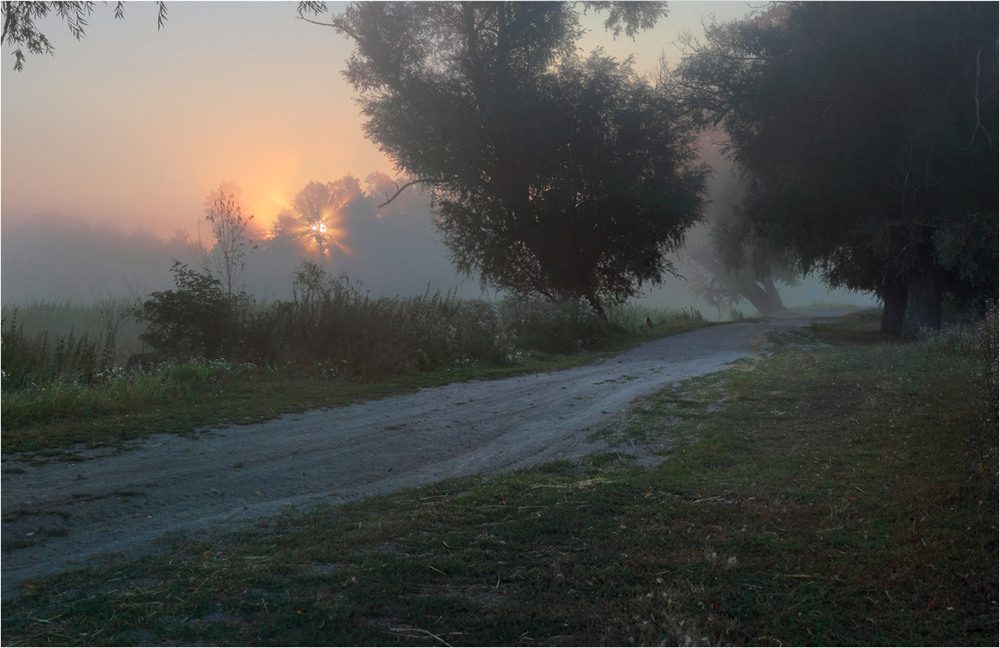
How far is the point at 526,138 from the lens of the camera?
21.3 meters

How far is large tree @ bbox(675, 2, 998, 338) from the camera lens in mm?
16625

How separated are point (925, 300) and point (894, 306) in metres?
2.47

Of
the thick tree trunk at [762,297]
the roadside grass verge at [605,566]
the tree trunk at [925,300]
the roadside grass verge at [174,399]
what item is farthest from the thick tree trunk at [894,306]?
the thick tree trunk at [762,297]

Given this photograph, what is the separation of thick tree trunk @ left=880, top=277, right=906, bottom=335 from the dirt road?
49.2ft

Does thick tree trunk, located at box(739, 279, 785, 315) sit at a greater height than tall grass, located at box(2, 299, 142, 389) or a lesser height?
greater

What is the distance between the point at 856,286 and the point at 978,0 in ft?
28.4

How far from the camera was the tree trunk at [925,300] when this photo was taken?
18.7 meters

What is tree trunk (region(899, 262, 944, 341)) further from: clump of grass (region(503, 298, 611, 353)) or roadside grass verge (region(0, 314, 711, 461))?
roadside grass verge (region(0, 314, 711, 461))

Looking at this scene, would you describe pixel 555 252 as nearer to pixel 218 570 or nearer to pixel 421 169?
pixel 421 169

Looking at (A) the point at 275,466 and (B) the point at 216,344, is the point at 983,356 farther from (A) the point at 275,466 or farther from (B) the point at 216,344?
(B) the point at 216,344

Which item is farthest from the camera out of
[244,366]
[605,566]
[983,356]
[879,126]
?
[879,126]

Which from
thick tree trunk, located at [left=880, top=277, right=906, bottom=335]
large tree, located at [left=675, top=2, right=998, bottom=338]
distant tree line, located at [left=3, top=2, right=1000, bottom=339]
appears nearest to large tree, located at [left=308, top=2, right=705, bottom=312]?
distant tree line, located at [left=3, top=2, right=1000, bottom=339]

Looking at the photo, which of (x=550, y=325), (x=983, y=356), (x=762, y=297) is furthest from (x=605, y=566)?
(x=762, y=297)

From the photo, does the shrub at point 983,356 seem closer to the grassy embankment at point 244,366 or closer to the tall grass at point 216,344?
the grassy embankment at point 244,366
